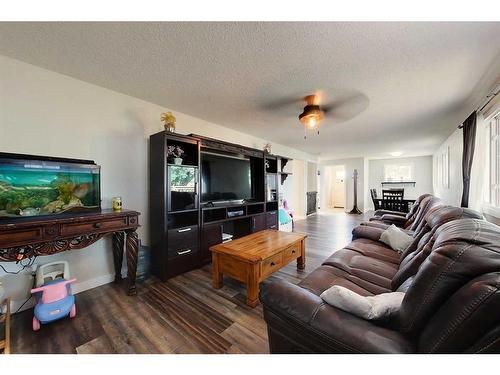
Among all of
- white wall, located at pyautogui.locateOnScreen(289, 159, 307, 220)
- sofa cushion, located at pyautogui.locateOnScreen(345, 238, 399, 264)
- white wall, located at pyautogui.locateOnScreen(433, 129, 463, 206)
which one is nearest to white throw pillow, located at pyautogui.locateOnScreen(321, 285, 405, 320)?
sofa cushion, located at pyautogui.locateOnScreen(345, 238, 399, 264)

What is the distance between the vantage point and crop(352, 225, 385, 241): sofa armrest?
7.58 ft

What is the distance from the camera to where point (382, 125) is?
12.2ft

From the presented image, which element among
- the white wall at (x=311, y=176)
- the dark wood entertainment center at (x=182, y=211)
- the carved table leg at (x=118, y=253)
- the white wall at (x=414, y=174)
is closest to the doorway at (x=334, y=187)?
the white wall at (x=414, y=174)

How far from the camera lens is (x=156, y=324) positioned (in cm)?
154

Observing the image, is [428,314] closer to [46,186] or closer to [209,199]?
[209,199]

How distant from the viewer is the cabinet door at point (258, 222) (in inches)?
140

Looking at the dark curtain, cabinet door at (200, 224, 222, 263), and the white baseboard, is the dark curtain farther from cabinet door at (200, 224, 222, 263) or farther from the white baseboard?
the white baseboard

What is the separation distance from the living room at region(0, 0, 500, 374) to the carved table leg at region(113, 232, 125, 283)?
0.02 m

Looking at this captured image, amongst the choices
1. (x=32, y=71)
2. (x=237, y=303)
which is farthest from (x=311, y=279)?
(x=32, y=71)

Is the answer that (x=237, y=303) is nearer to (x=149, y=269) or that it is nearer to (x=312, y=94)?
(x=149, y=269)

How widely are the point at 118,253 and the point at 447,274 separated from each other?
8.86 feet

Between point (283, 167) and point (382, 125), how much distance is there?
8.04 feet

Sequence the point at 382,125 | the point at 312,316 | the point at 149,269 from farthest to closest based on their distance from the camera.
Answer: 1. the point at 382,125
2. the point at 149,269
3. the point at 312,316

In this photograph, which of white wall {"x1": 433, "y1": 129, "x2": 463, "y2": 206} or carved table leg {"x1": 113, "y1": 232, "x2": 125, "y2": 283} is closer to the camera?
carved table leg {"x1": 113, "y1": 232, "x2": 125, "y2": 283}
